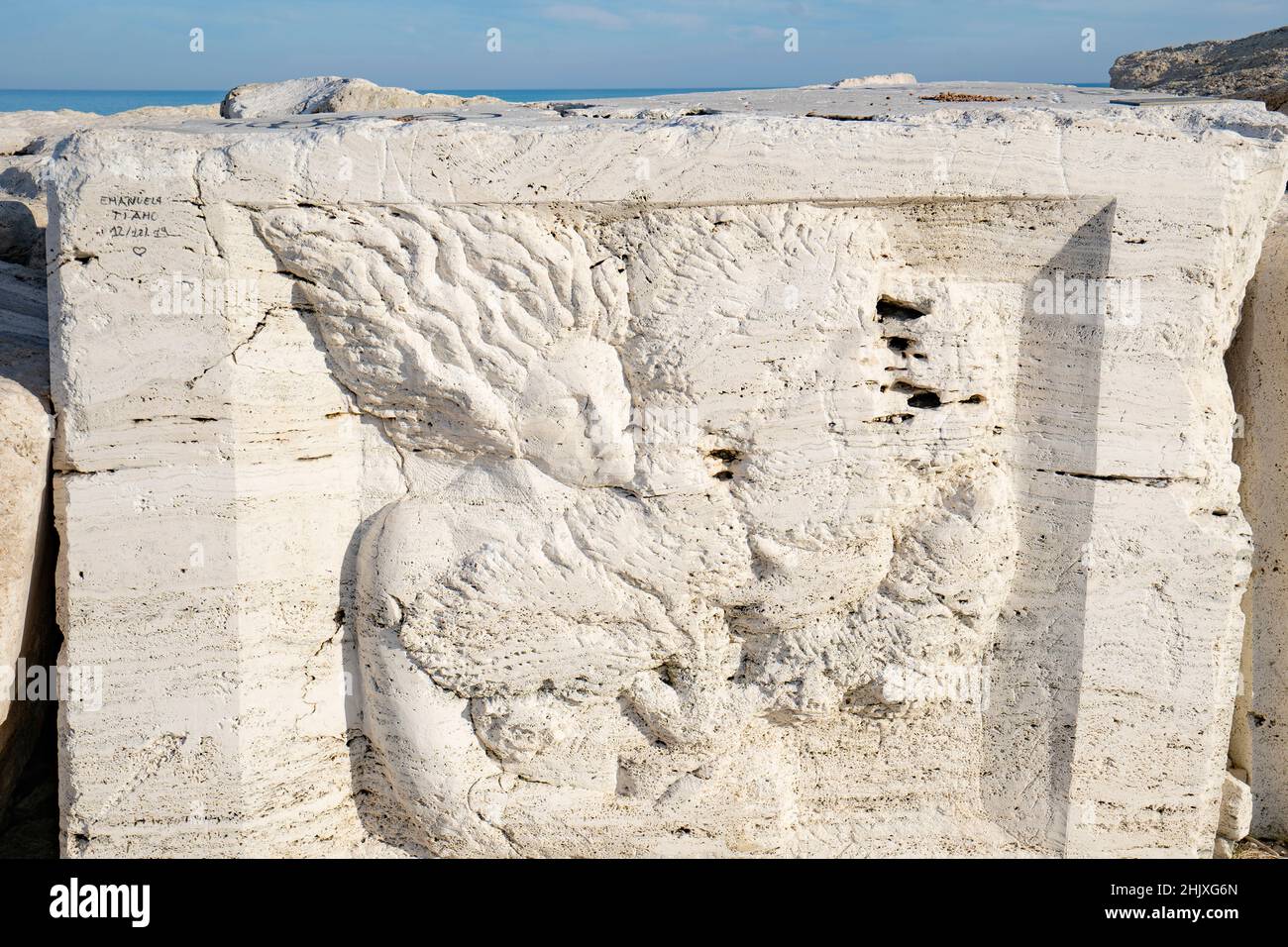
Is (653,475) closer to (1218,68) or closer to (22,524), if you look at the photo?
(22,524)

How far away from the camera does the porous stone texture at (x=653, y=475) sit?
9.53ft

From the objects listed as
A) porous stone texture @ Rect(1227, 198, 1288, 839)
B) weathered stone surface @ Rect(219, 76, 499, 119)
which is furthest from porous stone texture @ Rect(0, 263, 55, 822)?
porous stone texture @ Rect(1227, 198, 1288, 839)

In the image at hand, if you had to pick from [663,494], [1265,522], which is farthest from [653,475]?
[1265,522]

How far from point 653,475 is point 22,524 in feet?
5.72

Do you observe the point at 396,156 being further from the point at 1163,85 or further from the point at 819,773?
the point at 1163,85

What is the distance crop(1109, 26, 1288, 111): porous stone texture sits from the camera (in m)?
5.68

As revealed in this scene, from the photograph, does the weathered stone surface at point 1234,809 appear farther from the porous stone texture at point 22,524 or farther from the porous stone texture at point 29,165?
the porous stone texture at point 29,165

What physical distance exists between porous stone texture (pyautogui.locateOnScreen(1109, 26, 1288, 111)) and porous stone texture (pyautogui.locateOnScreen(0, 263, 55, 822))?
15.8ft

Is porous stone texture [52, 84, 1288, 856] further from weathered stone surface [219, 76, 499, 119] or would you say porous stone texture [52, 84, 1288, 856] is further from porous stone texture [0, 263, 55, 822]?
weathered stone surface [219, 76, 499, 119]

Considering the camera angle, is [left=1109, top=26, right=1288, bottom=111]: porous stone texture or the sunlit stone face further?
[left=1109, top=26, right=1288, bottom=111]: porous stone texture

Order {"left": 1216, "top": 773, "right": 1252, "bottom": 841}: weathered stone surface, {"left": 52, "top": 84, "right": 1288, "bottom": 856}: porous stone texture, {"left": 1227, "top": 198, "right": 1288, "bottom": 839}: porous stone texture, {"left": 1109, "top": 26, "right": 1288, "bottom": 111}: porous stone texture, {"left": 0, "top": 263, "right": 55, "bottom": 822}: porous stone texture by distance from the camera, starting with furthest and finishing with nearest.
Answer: {"left": 1109, "top": 26, "right": 1288, "bottom": 111}: porous stone texture < {"left": 1216, "top": 773, "right": 1252, "bottom": 841}: weathered stone surface < {"left": 1227, "top": 198, "right": 1288, "bottom": 839}: porous stone texture < {"left": 0, "top": 263, "right": 55, "bottom": 822}: porous stone texture < {"left": 52, "top": 84, "right": 1288, "bottom": 856}: porous stone texture

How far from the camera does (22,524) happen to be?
3.07 m

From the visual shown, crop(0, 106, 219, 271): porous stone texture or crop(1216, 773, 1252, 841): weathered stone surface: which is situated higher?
crop(0, 106, 219, 271): porous stone texture

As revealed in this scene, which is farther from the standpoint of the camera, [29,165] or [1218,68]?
[1218,68]
